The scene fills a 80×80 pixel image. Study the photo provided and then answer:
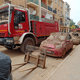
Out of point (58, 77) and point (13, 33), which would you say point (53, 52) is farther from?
point (13, 33)

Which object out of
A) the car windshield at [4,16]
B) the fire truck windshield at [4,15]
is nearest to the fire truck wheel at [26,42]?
the fire truck windshield at [4,15]

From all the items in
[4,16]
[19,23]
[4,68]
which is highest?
[4,16]

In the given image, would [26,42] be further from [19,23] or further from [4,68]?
[4,68]

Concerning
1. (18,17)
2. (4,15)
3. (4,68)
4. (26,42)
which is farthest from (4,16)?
(4,68)

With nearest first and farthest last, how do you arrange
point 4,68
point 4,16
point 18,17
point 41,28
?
point 4,68, point 4,16, point 18,17, point 41,28

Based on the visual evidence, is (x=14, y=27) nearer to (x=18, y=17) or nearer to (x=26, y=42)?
(x=18, y=17)

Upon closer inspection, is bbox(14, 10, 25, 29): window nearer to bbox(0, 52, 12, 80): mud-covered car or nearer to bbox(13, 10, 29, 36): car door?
bbox(13, 10, 29, 36): car door

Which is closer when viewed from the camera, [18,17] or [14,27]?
[14,27]

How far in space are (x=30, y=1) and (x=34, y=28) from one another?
441 inches

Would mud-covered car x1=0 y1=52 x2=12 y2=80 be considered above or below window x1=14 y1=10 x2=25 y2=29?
below

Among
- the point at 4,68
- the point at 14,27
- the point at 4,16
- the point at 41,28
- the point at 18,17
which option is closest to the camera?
the point at 4,68

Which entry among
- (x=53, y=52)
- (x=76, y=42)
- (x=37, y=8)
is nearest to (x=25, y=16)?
(x=53, y=52)

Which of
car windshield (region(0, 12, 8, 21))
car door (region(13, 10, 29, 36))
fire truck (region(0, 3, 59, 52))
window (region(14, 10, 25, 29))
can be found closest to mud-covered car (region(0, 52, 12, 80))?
fire truck (region(0, 3, 59, 52))

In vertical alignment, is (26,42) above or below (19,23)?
below
